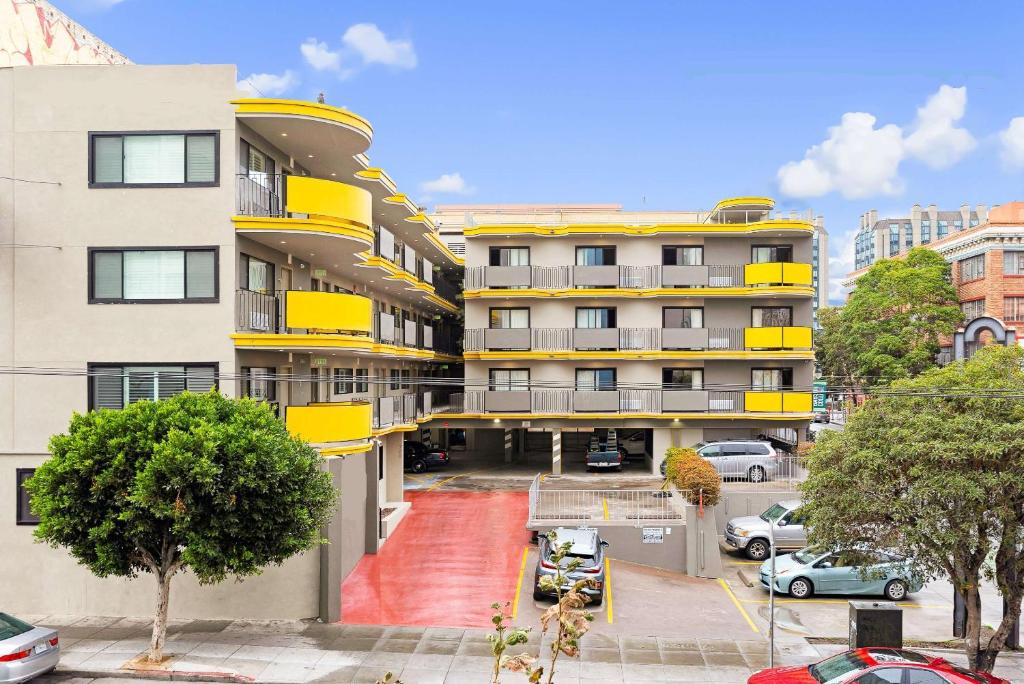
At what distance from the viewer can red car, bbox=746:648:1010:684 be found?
1262 centimetres

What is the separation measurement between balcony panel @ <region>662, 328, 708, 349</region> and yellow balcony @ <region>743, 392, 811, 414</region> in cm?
364

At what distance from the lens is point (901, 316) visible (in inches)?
2089

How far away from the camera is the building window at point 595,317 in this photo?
39.8 m

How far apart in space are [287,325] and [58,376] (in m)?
5.84

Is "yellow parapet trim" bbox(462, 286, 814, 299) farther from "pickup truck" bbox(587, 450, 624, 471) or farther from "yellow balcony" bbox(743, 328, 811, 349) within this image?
"pickup truck" bbox(587, 450, 624, 471)

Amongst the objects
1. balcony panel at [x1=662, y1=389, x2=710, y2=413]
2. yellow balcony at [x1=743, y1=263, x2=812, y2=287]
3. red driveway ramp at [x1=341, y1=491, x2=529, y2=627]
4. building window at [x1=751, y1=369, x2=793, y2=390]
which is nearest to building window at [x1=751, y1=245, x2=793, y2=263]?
yellow balcony at [x1=743, y1=263, x2=812, y2=287]

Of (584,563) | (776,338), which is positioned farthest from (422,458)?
(584,563)

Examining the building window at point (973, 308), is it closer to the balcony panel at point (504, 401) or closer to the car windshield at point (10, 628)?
the balcony panel at point (504, 401)

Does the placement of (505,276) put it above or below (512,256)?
below

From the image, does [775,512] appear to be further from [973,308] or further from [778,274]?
[973,308]

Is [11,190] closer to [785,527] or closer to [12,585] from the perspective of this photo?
[12,585]

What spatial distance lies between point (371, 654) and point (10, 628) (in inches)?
275

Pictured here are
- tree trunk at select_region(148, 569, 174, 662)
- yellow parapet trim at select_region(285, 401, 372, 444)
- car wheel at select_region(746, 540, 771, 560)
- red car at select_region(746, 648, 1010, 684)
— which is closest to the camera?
red car at select_region(746, 648, 1010, 684)

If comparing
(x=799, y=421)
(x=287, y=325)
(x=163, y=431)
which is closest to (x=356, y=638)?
(x=163, y=431)
